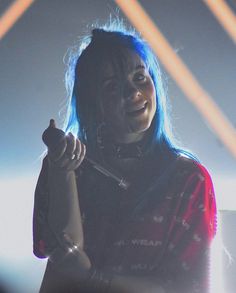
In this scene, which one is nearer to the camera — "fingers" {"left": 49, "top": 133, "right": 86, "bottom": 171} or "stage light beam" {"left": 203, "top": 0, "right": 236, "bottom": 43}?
"fingers" {"left": 49, "top": 133, "right": 86, "bottom": 171}

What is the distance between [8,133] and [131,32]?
52 centimetres

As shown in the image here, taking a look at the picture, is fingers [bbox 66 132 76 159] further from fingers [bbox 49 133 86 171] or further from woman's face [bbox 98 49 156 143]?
woman's face [bbox 98 49 156 143]

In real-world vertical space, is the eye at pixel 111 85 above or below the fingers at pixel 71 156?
above

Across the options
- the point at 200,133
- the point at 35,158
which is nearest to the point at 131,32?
the point at 200,133

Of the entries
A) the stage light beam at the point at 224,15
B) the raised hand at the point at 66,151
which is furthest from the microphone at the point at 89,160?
the stage light beam at the point at 224,15

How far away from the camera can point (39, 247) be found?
132 cm

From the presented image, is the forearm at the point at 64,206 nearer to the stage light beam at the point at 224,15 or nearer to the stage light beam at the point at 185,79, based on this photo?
the stage light beam at the point at 185,79

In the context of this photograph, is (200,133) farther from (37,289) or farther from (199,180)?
(37,289)

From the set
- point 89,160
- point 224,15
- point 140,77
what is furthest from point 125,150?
point 224,15

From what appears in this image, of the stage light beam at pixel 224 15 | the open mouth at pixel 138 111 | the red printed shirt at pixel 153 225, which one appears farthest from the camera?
the stage light beam at pixel 224 15

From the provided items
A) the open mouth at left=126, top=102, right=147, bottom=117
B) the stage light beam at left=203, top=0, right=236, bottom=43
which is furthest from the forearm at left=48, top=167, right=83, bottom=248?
the stage light beam at left=203, top=0, right=236, bottom=43

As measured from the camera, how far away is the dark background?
1353mm

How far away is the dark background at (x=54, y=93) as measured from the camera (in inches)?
53.2

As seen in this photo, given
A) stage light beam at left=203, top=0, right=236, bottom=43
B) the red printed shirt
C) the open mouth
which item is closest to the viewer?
the red printed shirt
